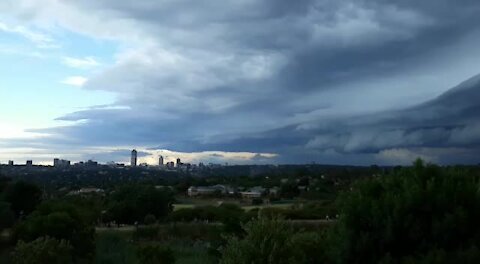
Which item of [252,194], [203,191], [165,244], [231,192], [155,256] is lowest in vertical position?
[165,244]

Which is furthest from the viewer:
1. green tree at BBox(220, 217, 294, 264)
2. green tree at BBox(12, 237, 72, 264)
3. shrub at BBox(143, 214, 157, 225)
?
shrub at BBox(143, 214, 157, 225)

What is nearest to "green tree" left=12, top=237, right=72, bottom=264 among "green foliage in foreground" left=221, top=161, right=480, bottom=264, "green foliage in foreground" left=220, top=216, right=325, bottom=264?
"green foliage in foreground" left=220, top=216, right=325, bottom=264

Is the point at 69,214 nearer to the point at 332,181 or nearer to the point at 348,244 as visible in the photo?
the point at 348,244

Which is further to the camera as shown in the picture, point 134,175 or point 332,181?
point 134,175

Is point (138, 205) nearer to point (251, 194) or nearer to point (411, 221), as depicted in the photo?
point (251, 194)

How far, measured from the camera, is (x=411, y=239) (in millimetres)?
11891

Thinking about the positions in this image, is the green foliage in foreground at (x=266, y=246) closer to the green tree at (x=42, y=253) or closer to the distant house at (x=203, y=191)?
the green tree at (x=42, y=253)

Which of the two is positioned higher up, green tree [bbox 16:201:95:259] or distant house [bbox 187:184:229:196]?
distant house [bbox 187:184:229:196]

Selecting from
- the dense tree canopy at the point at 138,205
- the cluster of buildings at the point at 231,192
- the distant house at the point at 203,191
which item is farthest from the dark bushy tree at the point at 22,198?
the distant house at the point at 203,191

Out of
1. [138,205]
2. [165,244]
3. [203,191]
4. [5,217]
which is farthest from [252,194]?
[165,244]

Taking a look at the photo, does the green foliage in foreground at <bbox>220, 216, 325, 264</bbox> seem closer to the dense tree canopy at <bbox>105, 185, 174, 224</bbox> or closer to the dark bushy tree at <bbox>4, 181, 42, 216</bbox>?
the dark bushy tree at <bbox>4, 181, 42, 216</bbox>

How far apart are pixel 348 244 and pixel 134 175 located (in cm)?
13844

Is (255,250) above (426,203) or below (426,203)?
below

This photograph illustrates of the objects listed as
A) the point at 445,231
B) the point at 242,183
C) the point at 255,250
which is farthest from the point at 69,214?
the point at 242,183
